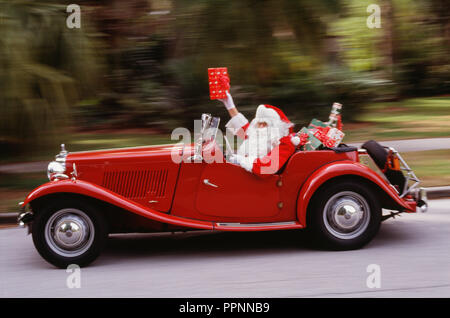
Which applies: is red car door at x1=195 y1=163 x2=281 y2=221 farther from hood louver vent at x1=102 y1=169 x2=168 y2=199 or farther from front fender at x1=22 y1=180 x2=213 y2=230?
hood louver vent at x1=102 y1=169 x2=168 y2=199

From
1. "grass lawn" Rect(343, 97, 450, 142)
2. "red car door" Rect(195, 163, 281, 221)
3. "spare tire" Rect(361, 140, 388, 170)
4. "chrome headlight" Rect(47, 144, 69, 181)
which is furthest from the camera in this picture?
"grass lawn" Rect(343, 97, 450, 142)

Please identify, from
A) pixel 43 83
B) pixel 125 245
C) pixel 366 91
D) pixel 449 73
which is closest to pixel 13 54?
pixel 43 83

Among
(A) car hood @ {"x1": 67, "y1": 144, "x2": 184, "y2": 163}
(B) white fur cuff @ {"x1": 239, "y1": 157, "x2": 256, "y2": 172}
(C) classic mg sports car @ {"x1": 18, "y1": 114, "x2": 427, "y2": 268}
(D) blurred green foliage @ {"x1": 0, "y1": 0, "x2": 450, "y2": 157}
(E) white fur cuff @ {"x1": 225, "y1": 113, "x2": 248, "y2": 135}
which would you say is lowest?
(C) classic mg sports car @ {"x1": 18, "y1": 114, "x2": 427, "y2": 268}

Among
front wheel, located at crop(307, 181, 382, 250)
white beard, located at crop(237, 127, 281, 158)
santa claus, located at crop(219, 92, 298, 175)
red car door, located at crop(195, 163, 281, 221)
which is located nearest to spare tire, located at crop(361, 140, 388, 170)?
front wheel, located at crop(307, 181, 382, 250)

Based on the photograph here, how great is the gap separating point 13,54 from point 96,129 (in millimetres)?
5486

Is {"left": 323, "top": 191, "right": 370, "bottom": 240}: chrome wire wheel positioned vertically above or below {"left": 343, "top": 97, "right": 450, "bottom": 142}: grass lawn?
below

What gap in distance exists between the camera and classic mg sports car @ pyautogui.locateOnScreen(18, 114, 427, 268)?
5.08 m

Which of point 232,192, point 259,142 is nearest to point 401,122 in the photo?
point 259,142

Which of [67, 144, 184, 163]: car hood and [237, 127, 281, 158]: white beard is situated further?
[237, 127, 281, 158]: white beard

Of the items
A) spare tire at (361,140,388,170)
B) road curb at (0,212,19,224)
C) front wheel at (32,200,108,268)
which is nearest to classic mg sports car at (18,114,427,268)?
front wheel at (32,200,108,268)

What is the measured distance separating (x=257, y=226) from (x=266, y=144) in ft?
2.58

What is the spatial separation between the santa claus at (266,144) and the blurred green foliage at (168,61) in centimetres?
347

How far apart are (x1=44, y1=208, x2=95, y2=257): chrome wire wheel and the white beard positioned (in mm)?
1621

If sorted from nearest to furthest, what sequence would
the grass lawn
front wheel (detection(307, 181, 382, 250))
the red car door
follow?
the red car door < front wheel (detection(307, 181, 382, 250)) < the grass lawn
